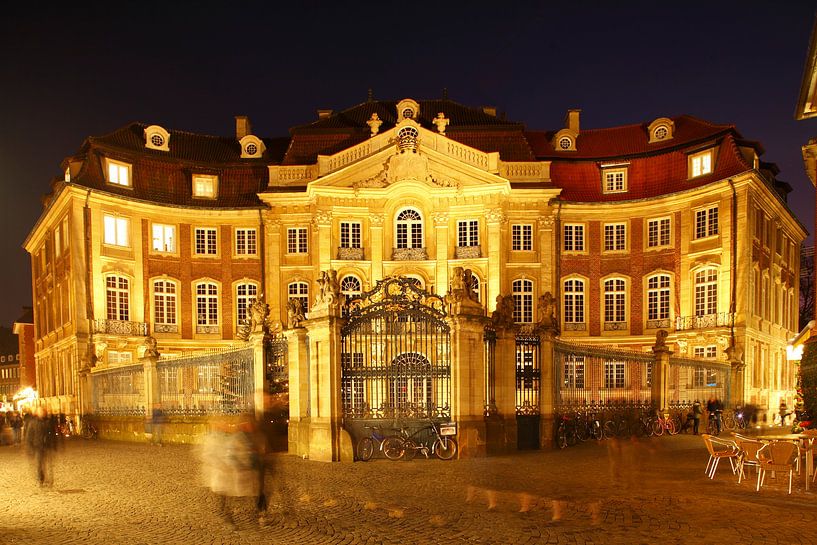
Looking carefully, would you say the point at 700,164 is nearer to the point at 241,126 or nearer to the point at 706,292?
the point at 706,292

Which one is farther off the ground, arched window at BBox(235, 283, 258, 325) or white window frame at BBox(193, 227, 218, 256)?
white window frame at BBox(193, 227, 218, 256)

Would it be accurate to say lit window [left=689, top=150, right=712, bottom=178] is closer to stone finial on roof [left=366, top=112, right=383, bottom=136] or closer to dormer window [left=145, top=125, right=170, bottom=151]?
stone finial on roof [left=366, top=112, right=383, bottom=136]

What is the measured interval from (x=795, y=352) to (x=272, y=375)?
1569 cm

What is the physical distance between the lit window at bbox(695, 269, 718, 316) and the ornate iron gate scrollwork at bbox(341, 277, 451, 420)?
2250 cm

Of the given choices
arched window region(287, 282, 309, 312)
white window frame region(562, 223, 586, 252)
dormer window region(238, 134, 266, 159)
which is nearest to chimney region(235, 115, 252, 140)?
dormer window region(238, 134, 266, 159)

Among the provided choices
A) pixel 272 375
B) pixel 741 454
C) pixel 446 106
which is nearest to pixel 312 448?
pixel 272 375

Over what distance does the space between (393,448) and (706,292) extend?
24.6m

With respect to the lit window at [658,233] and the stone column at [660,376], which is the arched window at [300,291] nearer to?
the lit window at [658,233]

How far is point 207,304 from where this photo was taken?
121 feet

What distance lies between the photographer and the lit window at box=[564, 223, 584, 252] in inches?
1454

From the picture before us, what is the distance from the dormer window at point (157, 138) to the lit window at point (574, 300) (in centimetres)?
2427

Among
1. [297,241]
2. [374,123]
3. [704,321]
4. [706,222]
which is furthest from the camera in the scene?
[297,241]

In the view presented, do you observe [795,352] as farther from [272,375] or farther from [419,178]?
[419,178]

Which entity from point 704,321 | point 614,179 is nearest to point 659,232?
point 614,179
